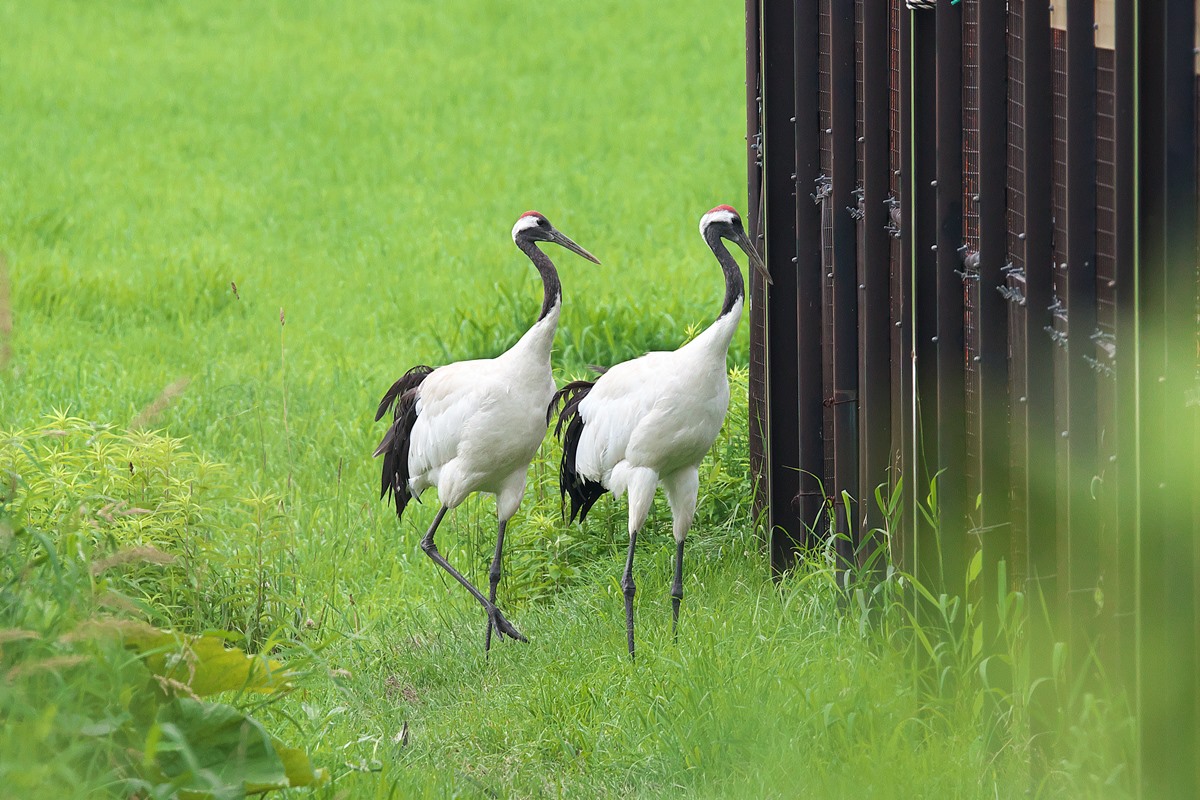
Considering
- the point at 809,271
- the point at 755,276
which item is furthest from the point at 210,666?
the point at 755,276

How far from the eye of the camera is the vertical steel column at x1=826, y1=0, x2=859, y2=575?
5484 millimetres

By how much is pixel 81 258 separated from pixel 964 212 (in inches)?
384

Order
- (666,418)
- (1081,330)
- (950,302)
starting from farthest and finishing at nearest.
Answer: (666,418) → (950,302) → (1081,330)

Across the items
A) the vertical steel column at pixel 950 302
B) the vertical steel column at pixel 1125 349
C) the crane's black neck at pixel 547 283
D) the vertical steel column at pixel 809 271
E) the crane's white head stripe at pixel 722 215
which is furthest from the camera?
the crane's black neck at pixel 547 283

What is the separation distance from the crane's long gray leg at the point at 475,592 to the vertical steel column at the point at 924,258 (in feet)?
6.45

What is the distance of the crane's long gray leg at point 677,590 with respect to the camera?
567 centimetres

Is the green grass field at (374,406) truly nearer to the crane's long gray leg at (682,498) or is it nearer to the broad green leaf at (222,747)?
the broad green leaf at (222,747)

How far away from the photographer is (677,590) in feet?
19.4

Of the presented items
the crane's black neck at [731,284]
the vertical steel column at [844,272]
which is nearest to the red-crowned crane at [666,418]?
the crane's black neck at [731,284]

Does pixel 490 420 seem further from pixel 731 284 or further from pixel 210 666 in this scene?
pixel 210 666

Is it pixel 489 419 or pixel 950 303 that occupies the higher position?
pixel 950 303

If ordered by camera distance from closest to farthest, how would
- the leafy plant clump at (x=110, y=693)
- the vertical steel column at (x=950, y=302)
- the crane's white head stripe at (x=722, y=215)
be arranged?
the leafy plant clump at (x=110, y=693) < the vertical steel column at (x=950, y=302) < the crane's white head stripe at (x=722, y=215)

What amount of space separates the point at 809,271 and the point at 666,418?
2.58 feet

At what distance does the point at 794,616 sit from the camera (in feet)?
17.6
